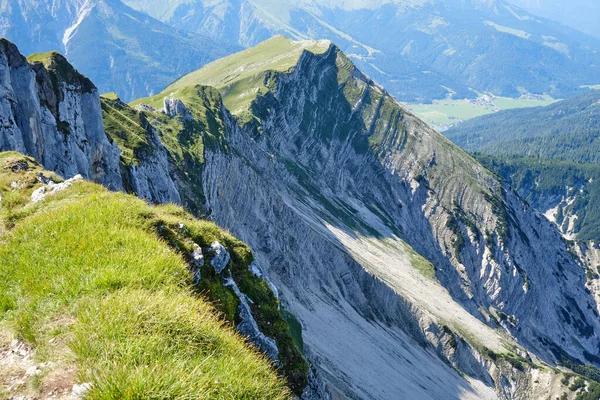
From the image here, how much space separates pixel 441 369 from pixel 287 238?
147ft

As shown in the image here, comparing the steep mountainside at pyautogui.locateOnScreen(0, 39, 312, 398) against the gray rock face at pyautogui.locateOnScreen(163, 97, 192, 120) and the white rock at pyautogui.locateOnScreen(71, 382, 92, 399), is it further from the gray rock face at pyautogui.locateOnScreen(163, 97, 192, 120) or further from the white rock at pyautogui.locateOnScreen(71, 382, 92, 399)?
the gray rock face at pyautogui.locateOnScreen(163, 97, 192, 120)

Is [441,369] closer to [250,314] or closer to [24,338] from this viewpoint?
[250,314]

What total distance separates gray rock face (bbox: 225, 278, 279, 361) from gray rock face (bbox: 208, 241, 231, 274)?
1.87 feet

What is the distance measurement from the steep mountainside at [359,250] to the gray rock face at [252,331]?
31766 mm

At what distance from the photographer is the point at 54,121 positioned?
41.8 metres

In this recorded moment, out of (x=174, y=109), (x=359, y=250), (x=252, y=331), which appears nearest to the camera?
(x=252, y=331)

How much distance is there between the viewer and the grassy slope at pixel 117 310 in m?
8.55

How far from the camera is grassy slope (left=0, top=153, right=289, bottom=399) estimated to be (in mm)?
8555

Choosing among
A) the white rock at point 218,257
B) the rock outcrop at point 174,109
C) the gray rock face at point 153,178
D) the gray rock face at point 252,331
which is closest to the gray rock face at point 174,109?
the rock outcrop at point 174,109

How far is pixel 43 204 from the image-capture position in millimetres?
17125

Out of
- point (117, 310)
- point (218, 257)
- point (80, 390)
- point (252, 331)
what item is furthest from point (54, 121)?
point (80, 390)

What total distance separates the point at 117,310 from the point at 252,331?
293 inches

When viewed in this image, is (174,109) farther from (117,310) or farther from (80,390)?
(80,390)

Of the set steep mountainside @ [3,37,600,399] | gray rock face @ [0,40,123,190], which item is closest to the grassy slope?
gray rock face @ [0,40,123,190]
